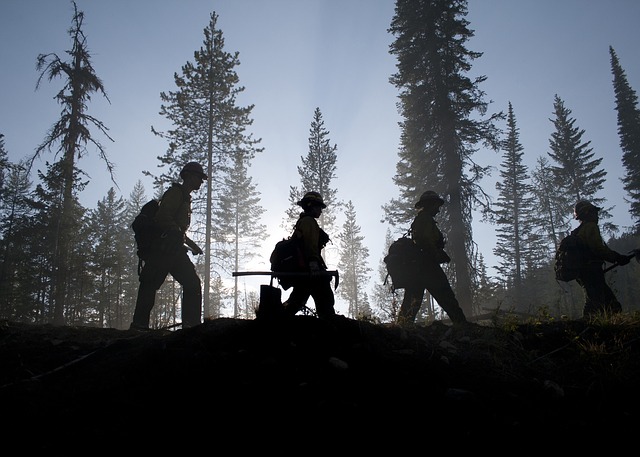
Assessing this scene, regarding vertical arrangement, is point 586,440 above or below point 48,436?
below

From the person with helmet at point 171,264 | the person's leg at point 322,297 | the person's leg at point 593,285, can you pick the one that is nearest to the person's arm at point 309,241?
the person's leg at point 322,297

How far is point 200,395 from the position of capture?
8.74ft

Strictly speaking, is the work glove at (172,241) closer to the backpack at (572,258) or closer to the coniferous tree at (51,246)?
the backpack at (572,258)

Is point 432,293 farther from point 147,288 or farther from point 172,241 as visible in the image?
point 147,288

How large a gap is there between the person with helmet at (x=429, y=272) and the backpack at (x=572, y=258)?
7.83ft

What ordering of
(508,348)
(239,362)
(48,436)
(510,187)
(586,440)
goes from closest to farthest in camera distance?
(48,436), (586,440), (239,362), (508,348), (510,187)

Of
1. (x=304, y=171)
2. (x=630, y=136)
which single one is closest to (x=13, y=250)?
(x=304, y=171)

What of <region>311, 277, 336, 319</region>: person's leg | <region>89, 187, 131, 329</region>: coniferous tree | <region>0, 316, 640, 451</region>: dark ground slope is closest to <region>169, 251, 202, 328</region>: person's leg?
<region>0, 316, 640, 451</region>: dark ground slope

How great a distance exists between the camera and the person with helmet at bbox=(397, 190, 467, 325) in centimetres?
607

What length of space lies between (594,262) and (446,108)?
34.8 feet

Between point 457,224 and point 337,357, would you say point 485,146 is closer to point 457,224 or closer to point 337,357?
point 457,224

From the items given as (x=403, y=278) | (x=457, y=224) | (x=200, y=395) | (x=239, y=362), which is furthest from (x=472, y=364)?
(x=457, y=224)

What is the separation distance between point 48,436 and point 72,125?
65.3 ft

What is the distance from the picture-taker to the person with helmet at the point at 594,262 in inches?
249
